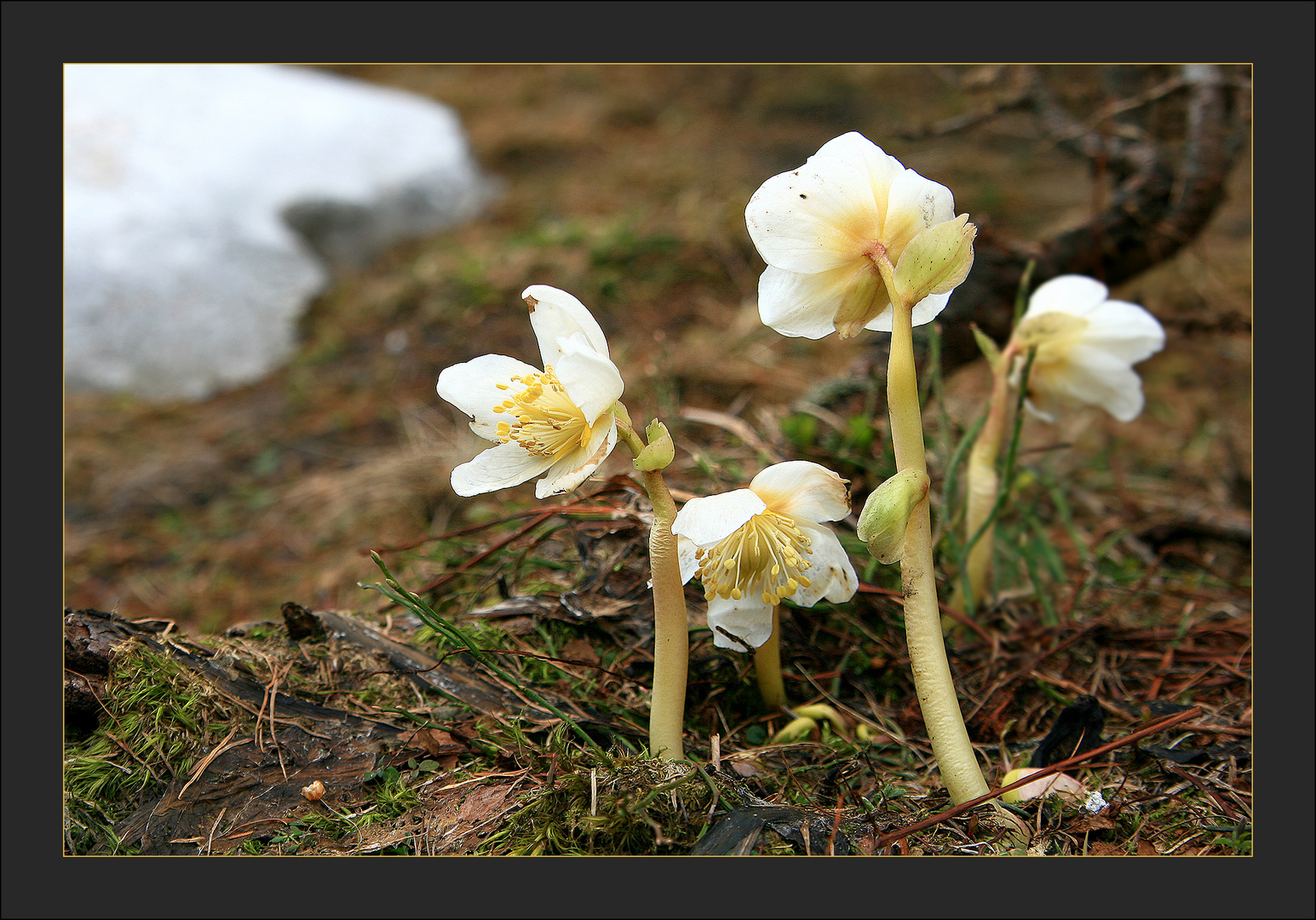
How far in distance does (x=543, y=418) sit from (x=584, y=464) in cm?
13

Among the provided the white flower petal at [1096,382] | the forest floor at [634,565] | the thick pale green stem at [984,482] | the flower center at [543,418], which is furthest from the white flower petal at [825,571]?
the white flower petal at [1096,382]

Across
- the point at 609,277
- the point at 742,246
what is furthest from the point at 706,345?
the point at 742,246

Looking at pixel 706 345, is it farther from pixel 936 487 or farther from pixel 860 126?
pixel 860 126

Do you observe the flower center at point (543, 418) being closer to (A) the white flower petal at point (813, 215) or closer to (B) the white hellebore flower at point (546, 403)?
(B) the white hellebore flower at point (546, 403)

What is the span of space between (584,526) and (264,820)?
0.75m

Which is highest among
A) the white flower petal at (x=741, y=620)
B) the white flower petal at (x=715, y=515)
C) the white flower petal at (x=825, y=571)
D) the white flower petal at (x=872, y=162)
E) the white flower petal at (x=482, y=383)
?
the white flower petal at (x=872, y=162)

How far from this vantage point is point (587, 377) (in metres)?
1.02

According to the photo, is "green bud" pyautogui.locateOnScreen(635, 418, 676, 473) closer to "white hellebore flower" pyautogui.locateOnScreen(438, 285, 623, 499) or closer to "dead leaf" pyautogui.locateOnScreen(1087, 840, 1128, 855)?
"white hellebore flower" pyautogui.locateOnScreen(438, 285, 623, 499)

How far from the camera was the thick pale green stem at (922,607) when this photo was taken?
1.12m

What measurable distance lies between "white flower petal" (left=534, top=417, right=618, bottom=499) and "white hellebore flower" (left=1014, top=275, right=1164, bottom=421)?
0.89 m

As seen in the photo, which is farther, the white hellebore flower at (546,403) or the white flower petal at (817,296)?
the white flower petal at (817,296)

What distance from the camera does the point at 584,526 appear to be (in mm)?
1684

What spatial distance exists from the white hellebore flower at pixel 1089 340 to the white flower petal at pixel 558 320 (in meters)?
0.89

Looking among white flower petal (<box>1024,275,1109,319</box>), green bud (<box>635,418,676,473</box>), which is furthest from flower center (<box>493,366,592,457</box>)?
white flower petal (<box>1024,275,1109,319</box>)
